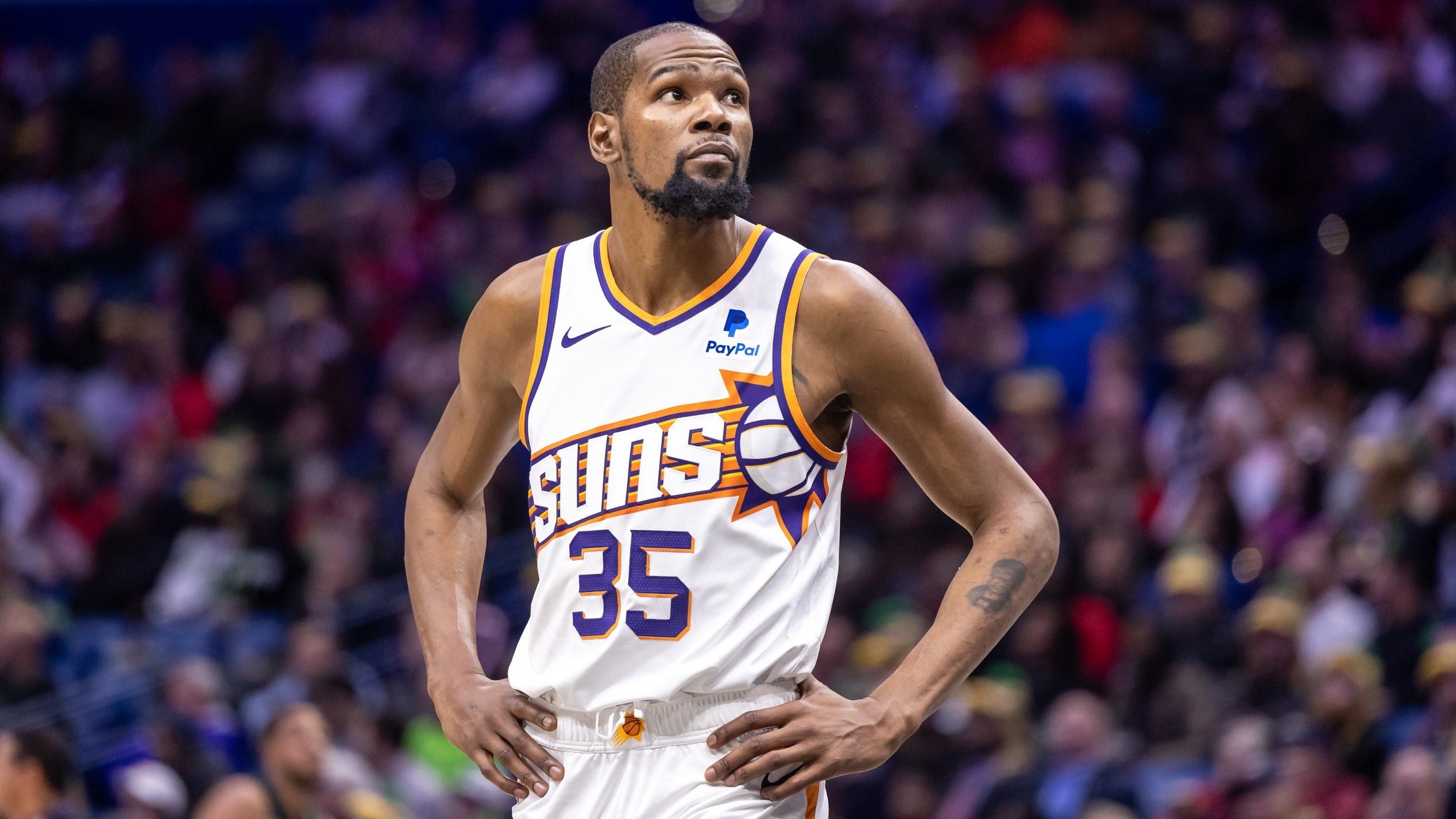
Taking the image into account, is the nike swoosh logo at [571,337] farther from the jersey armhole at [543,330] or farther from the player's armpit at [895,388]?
the player's armpit at [895,388]

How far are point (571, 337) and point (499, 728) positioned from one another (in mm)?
848

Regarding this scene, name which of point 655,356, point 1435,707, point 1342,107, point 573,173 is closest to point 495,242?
point 573,173

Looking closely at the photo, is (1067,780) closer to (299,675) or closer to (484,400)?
(299,675)

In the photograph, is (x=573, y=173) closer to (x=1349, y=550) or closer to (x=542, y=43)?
(x=542, y=43)

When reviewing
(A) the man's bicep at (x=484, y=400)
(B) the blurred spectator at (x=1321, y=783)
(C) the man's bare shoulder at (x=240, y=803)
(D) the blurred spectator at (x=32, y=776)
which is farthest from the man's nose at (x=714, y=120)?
(B) the blurred spectator at (x=1321, y=783)

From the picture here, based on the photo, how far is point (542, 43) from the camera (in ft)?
51.1

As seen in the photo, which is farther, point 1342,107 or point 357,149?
point 357,149

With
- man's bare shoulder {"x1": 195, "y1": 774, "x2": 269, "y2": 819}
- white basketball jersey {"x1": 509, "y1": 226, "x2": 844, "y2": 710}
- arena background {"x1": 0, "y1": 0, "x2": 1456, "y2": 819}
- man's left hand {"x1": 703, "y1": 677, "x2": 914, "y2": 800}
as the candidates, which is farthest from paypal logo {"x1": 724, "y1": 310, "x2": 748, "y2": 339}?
arena background {"x1": 0, "y1": 0, "x2": 1456, "y2": 819}

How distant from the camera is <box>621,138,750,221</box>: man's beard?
373 cm

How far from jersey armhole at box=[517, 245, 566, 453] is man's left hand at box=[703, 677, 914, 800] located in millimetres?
841

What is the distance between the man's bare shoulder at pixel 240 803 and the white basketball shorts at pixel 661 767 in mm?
3710

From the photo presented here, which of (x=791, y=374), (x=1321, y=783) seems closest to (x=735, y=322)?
(x=791, y=374)

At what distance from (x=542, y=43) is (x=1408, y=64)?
23.2 ft

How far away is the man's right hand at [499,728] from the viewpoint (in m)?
3.76
